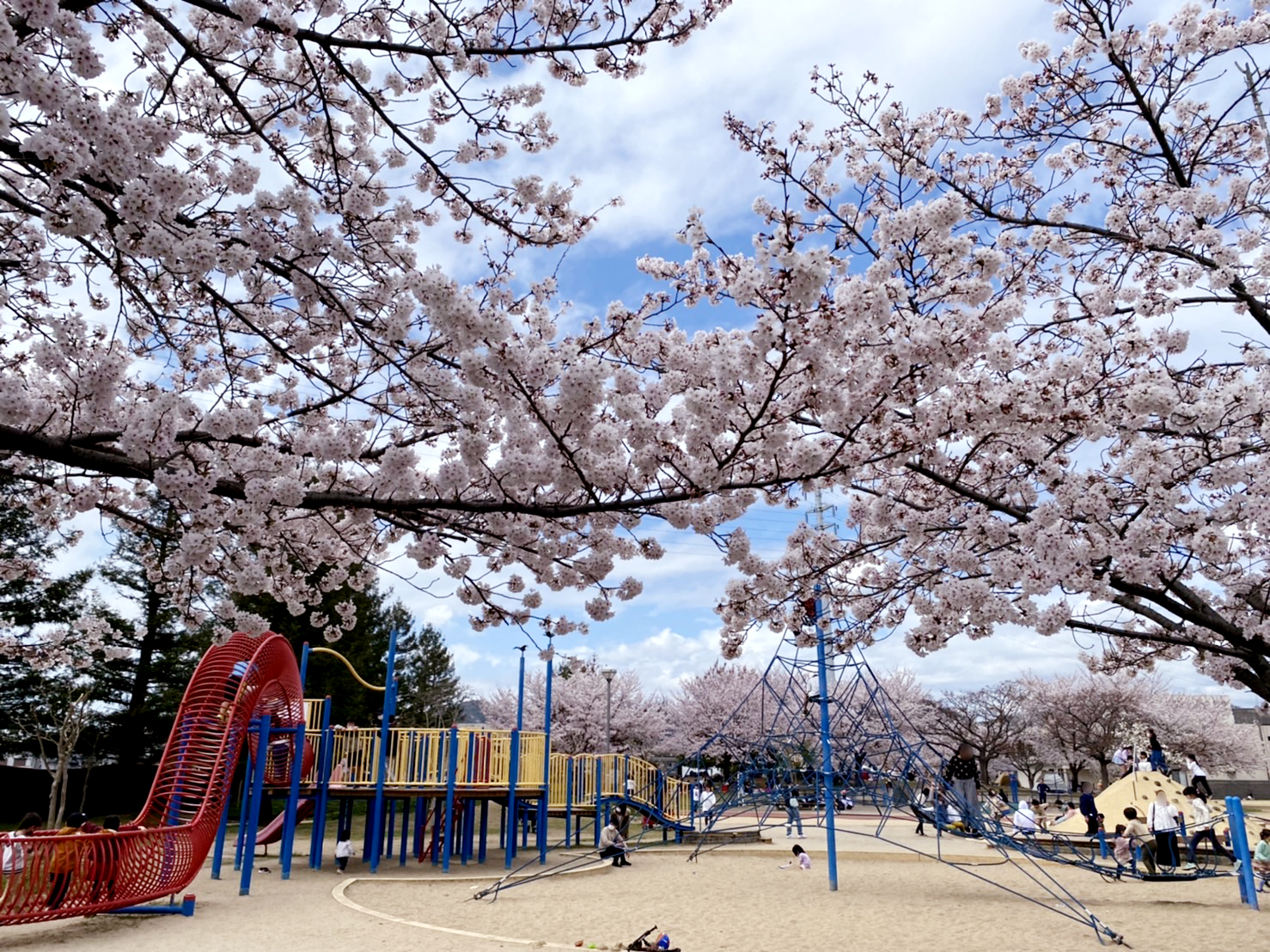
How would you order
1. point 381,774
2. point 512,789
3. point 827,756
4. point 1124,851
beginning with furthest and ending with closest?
1. point 512,789
2. point 381,774
3. point 1124,851
4. point 827,756

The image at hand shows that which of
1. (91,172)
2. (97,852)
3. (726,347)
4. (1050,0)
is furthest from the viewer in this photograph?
(97,852)

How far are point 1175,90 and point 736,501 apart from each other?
5420 mm

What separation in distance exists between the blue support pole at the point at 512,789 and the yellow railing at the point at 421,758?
115mm

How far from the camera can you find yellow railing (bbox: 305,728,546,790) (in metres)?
13.7

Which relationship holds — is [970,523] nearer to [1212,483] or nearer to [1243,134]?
[1212,483]

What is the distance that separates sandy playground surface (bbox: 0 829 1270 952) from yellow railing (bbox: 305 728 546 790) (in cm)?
140

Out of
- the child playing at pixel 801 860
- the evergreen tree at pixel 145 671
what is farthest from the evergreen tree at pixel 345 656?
the child playing at pixel 801 860

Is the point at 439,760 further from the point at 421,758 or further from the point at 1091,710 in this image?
the point at 1091,710

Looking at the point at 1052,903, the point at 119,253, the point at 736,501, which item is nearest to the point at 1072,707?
the point at 1052,903

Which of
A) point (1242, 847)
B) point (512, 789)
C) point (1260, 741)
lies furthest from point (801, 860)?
point (1260, 741)

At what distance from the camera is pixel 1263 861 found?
37.3 ft

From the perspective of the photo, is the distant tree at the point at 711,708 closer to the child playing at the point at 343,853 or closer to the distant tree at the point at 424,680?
the distant tree at the point at 424,680

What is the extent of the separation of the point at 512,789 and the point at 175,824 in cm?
557

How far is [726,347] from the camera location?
445 cm
